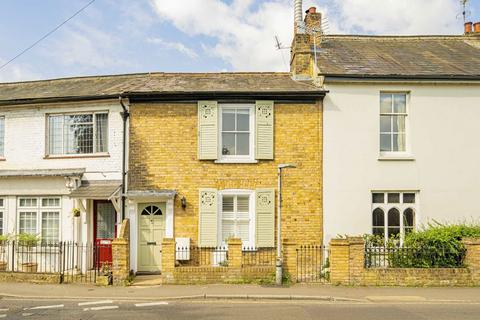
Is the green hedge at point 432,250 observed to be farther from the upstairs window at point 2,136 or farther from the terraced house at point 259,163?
the upstairs window at point 2,136

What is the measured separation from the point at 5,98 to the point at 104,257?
6.80 meters

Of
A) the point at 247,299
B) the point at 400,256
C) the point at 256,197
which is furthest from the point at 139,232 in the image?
the point at 400,256

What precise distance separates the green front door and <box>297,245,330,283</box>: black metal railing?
14.8 ft

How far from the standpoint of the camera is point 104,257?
14844 millimetres

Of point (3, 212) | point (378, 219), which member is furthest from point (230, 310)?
point (3, 212)

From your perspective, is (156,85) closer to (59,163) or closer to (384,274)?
(59,163)

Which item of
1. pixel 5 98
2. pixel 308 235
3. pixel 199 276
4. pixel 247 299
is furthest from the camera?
pixel 5 98

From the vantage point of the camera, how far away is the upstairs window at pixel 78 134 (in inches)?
590

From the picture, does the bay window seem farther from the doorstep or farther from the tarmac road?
the tarmac road

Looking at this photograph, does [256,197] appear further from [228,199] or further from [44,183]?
[44,183]

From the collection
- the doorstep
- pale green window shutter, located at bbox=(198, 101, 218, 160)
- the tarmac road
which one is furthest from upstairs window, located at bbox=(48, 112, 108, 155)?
the tarmac road

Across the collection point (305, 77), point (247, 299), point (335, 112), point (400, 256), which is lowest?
point (247, 299)

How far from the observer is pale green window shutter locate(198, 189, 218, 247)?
45.9 ft

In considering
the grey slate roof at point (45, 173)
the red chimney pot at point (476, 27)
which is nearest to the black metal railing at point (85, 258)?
the grey slate roof at point (45, 173)
